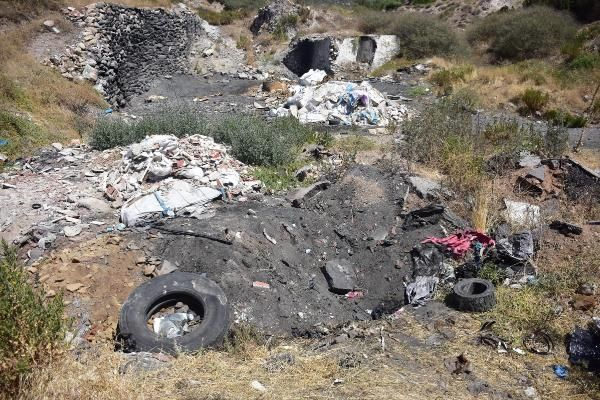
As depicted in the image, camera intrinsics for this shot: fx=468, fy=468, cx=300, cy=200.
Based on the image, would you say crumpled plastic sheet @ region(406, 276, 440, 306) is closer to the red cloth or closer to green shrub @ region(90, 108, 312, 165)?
the red cloth

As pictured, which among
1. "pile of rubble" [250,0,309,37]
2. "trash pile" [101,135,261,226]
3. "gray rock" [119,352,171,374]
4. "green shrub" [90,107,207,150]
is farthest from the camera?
"pile of rubble" [250,0,309,37]

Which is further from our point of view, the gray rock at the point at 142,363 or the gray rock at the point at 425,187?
the gray rock at the point at 425,187

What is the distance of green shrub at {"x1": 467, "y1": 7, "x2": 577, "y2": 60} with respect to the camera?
1697 cm

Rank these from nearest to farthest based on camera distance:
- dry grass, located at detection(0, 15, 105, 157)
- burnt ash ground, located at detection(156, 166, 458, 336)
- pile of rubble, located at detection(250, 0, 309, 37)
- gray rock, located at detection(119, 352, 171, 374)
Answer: gray rock, located at detection(119, 352, 171, 374) → burnt ash ground, located at detection(156, 166, 458, 336) → dry grass, located at detection(0, 15, 105, 157) → pile of rubble, located at detection(250, 0, 309, 37)

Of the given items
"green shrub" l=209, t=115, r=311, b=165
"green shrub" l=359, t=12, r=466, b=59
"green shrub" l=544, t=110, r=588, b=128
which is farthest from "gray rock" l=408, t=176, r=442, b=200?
"green shrub" l=359, t=12, r=466, b=59

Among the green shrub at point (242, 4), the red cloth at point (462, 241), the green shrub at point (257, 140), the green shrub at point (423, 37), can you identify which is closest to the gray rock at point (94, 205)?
the green shrub at point (257, 140)

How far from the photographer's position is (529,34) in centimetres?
1723

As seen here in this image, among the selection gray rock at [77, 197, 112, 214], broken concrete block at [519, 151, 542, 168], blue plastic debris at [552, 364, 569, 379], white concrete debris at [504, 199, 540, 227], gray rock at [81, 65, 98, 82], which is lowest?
gray rock at [81, 65, 98, 82]

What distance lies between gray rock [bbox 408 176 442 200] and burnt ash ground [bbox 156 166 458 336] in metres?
0.17

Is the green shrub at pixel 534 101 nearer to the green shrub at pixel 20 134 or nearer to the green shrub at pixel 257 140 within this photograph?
the green shrub at pixel 257 140

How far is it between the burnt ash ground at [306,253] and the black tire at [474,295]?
0.64 metres

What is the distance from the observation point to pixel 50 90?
10.8 m

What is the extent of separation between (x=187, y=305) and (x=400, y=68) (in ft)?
47.3

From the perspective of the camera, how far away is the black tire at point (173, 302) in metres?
3.79
